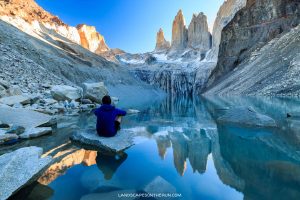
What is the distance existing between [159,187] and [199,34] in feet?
371

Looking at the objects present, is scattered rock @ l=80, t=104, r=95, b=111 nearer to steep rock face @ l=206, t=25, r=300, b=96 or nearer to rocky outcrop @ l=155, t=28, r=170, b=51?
steep rock face @ l=206, t=25, r=300, b=96

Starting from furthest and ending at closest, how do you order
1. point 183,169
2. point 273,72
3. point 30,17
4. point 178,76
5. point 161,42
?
point 161,42 → point 178,76 → point 30,17 → point 273,72 → point 183,169

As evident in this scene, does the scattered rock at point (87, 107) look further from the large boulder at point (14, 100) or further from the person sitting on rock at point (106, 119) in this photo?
the person sitting on rock at point (106, 119)

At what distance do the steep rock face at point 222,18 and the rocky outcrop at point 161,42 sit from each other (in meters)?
38.7

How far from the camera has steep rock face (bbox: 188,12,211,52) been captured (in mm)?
106775

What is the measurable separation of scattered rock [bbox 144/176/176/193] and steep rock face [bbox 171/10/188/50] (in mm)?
114423

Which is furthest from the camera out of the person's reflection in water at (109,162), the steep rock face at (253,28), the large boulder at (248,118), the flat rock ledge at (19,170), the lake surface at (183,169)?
the steep rock face at (253,28)

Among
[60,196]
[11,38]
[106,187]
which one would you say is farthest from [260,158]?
[11,38]

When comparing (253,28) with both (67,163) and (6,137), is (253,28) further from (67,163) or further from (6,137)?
(67,163)

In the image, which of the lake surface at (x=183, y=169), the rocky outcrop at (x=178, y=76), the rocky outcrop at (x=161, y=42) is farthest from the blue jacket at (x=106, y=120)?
the rocky outcrop at (x=161, y=42)

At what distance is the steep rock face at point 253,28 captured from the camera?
1773 inches

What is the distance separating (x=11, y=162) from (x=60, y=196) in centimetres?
111

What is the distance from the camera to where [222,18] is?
91.2m

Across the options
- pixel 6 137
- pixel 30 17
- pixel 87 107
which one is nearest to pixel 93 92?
pixel 87 107
